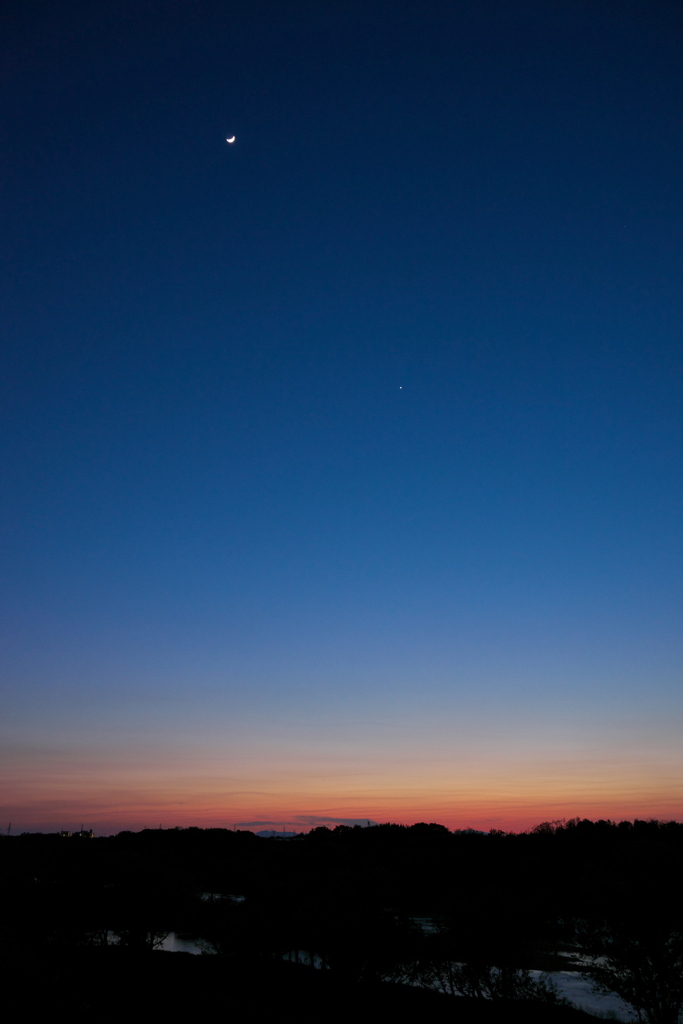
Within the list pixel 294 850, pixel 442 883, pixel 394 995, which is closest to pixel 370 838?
pixel 294 850

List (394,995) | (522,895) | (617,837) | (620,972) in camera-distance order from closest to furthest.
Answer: (620,972) → (394,995) → (522,895) → (617,837)

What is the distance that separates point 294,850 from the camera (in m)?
154

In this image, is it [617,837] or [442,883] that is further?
[617,837]

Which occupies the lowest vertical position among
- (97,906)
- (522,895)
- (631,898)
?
(522,895)

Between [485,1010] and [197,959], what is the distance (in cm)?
3513

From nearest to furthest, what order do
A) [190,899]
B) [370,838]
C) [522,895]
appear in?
[190,899]
[522,895]
[370,838]

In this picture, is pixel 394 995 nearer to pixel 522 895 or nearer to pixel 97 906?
pixel 97 906

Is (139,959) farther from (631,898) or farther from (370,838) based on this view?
(370,838)

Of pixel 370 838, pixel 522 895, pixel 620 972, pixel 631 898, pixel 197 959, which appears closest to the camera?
pixel 620 972

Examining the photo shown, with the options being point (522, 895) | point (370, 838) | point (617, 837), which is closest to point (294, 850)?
point (370, 838)

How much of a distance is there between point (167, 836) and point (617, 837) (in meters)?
115

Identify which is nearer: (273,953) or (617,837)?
(273,953)

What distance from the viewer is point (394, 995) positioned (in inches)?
2650

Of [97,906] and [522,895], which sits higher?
[97,906]
